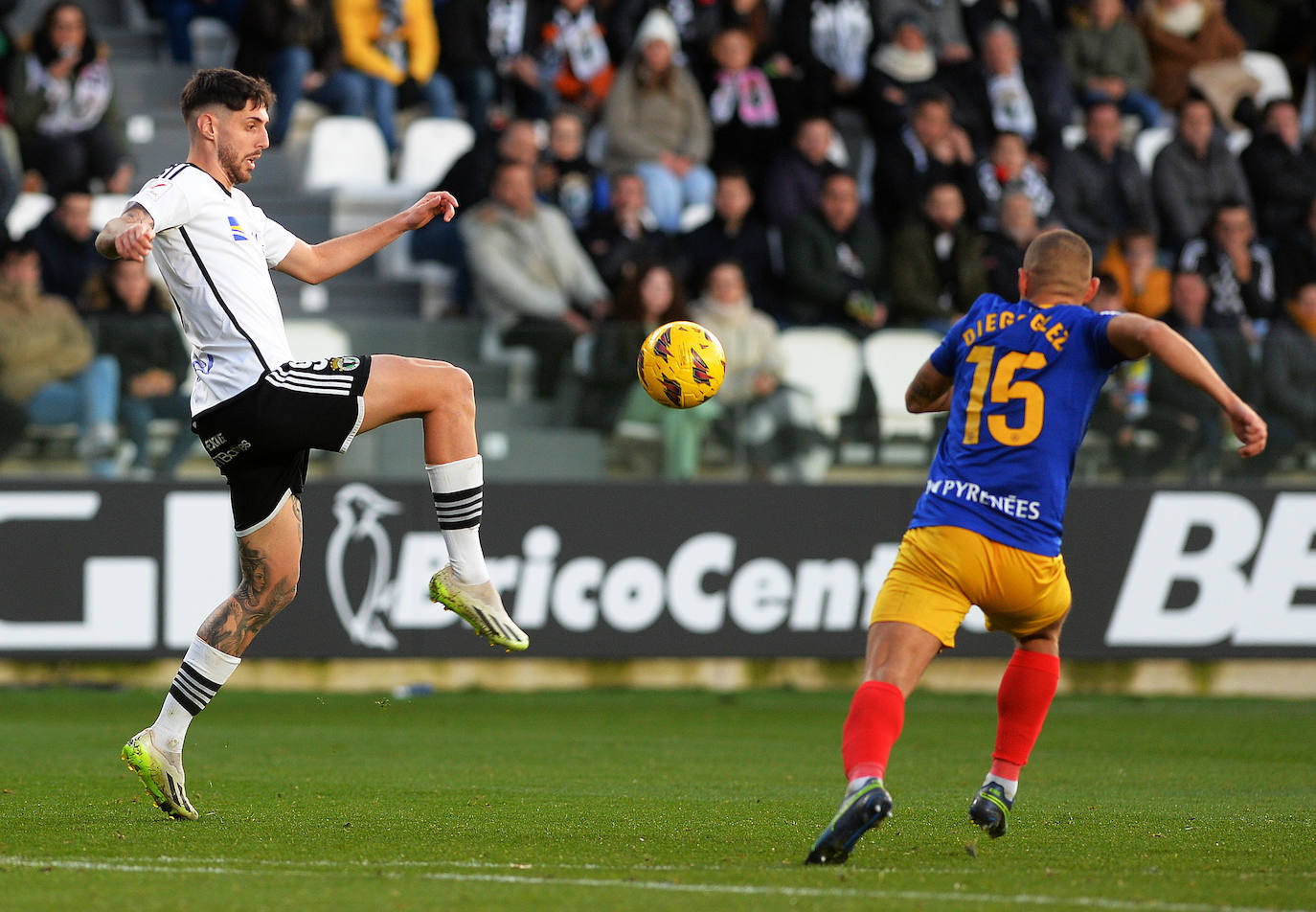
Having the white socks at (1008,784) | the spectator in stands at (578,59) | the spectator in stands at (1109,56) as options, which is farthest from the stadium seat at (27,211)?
the white socks at (1008,784)

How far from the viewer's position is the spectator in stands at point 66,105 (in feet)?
47.1

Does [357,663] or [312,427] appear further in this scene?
[357,663]

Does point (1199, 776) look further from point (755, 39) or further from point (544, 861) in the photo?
point (755, 39)

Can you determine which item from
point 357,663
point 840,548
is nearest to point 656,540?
point 840,548

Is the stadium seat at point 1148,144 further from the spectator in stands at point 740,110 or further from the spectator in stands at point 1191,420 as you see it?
the spectator in stands at point 1191,420

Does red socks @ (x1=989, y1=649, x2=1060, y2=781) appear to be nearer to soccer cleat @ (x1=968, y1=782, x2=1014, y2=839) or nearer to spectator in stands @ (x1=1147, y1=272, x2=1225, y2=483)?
soccer cleat @ (x1=968, y1=782, x2=1014, y2=839)

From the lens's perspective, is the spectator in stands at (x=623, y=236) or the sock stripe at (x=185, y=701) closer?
the sock stripe at (x=185, y=701)

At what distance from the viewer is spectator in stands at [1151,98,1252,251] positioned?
15891 millimetres

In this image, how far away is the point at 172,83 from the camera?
53.5 feet

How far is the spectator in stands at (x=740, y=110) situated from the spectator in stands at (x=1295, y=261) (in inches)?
167

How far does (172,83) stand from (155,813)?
1064 centimetres

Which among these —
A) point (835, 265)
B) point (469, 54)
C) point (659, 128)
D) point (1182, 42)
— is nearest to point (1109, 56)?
point (1182, 42)

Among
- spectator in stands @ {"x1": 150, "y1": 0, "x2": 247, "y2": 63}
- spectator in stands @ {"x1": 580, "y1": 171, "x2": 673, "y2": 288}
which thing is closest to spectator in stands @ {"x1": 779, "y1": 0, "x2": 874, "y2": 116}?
spectator in stands @ {"x1": 580, "y1": 171, "x2": 673, "y2": 288}

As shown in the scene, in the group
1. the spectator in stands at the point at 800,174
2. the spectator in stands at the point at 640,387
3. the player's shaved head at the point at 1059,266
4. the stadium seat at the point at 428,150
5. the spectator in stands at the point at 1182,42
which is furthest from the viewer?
the spectator in stands at the point at 1182,42
